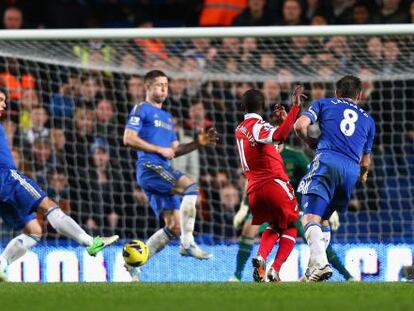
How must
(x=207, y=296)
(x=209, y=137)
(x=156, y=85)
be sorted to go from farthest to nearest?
A: 1. (x=156, y=85)
2. (x=209, y=137)
3. (x=207, y=296)

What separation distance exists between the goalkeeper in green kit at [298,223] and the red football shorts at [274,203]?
130 cm

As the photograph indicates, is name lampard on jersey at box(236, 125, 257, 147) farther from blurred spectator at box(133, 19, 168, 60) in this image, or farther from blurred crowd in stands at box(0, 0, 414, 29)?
blurred crowd in stands at box(0, 0, 414, 29)

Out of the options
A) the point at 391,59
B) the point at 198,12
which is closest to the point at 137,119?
the point at 391,59

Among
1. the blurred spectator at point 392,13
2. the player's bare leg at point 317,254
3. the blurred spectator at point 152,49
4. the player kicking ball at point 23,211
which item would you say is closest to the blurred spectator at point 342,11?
the blurred spectator at point 392,13

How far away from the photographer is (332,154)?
10297 millimetres

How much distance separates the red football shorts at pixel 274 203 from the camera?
1062 cm

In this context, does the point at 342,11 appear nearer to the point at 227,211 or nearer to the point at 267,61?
the point at 267,61

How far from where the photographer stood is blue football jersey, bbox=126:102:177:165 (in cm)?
1238

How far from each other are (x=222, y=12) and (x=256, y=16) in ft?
2.68

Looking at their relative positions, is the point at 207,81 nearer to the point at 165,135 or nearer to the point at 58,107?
the point at 58,107

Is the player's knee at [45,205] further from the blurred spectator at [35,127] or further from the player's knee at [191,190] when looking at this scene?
the blurred spectator at [35,127]

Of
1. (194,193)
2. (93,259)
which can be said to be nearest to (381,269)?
(194,193)

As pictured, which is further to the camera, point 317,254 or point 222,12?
point 222,12

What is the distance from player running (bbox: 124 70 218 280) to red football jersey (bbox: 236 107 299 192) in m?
1.70
